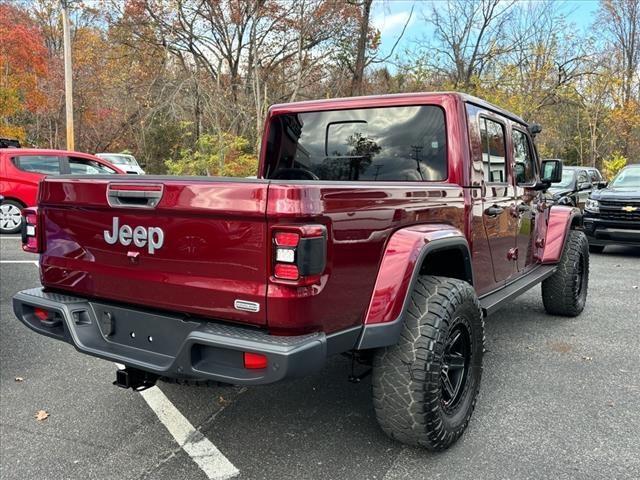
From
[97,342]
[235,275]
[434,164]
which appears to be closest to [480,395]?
[434,164]

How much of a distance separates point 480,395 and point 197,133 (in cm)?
1810

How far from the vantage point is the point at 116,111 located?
24859 mm

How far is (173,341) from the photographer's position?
2400mm

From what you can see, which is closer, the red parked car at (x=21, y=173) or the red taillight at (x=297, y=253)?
the red taillight at (x=297, y=253)

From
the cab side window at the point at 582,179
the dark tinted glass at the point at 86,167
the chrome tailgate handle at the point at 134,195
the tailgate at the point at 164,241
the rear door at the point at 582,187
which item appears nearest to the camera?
the tailgate at the point at 164,241

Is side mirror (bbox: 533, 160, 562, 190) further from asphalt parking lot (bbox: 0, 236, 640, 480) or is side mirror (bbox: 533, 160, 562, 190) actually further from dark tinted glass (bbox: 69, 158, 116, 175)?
dark tinted glass (bbox: 69, 158, 116, 175)

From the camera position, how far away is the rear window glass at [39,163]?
400 inches

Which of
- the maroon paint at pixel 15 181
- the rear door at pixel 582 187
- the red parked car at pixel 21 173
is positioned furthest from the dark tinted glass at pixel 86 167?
the rear door at pixel 582 187

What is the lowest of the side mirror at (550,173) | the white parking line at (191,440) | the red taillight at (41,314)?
the white parking line at (191,440)

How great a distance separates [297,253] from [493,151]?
2.40 metres

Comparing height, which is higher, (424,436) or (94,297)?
(94,297)

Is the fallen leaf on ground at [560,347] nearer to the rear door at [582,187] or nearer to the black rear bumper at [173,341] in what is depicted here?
the black rear bumper at [173,341]

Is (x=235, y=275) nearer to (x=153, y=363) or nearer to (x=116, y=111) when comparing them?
(x=153, y=363)

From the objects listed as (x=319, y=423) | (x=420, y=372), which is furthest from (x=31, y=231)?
(x=420, y=372)
